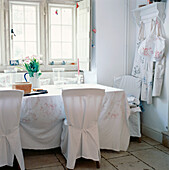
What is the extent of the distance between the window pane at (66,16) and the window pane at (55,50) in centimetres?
44

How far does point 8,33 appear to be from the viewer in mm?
4211

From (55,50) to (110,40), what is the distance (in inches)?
42.2

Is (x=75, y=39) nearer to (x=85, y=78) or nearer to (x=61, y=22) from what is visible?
(x=61, y=22)

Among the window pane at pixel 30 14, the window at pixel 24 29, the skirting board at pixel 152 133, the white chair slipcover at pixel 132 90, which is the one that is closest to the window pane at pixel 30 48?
the window at pixel 24 29

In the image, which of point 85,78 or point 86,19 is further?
point 85,78

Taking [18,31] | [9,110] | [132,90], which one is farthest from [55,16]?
[9,110]

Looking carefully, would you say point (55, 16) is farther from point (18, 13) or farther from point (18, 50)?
point (18, 50)

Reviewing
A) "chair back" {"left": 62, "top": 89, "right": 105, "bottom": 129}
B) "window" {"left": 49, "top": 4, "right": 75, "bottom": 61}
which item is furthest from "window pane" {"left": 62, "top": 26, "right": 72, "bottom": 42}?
"chair back" {"left": 62, "top": 89, "right": 105, "bottom": 129}

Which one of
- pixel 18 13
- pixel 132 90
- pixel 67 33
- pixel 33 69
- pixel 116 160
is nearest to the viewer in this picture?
pixel 116 160

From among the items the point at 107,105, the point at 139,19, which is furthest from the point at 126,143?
the point at 139,19

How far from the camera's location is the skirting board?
3.57 metres

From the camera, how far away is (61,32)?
4.60 metres

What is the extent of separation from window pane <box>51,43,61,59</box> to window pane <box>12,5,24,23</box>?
70 cm

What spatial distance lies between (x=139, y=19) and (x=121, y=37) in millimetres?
416
